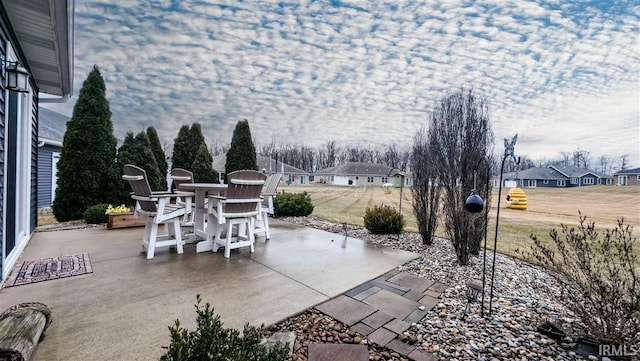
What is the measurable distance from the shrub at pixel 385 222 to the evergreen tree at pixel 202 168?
244 inches

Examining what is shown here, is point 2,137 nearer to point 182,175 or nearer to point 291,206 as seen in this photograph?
point 182,175

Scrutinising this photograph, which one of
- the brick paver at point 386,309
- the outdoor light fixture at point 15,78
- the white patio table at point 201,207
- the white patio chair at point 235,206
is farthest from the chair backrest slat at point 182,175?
the brick paver at point 386,309

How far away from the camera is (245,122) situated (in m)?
10.1

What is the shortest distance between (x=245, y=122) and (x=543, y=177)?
45329mm

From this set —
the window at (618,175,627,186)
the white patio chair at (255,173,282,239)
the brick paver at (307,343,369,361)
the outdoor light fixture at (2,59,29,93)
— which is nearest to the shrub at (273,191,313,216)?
the white patio chair at (255,173,282,239)

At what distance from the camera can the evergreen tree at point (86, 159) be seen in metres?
6.61

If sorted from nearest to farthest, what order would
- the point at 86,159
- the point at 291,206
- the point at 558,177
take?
the point at 86,159
the point at 291,206
the point at 558,177

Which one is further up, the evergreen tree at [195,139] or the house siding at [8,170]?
the evergreen tree at [195,139]

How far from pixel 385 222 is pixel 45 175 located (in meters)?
11.3

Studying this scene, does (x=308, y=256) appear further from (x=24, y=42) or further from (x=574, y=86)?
(x=574, y=86)

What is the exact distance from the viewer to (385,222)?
565cm

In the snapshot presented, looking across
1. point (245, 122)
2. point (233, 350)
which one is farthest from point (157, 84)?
point (233, 350)

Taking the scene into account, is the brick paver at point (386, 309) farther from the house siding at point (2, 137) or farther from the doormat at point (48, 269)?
the house siding at point (2, 137)

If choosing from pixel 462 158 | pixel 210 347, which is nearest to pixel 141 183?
pixel 210 347
